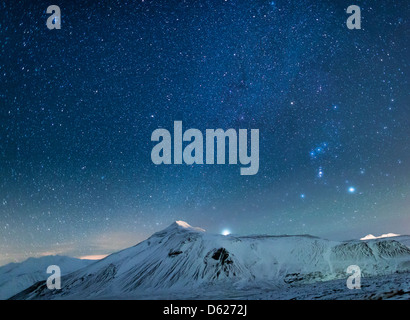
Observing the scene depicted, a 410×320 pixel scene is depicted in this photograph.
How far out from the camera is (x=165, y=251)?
196500mm

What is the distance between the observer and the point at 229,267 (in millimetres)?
169250

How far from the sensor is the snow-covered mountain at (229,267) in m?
144

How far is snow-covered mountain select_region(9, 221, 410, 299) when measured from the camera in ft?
473
